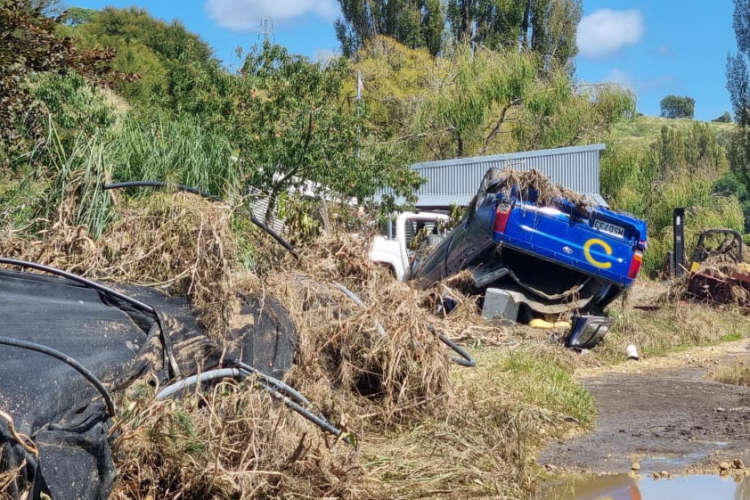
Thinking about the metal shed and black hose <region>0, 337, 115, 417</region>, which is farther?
the metal shed

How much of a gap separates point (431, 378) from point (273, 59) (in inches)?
287

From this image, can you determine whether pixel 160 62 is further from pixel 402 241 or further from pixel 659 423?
pixel 659 423

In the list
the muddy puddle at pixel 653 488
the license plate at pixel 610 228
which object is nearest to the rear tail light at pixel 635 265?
the license plate at pixel 610 228

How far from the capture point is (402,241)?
16094mm

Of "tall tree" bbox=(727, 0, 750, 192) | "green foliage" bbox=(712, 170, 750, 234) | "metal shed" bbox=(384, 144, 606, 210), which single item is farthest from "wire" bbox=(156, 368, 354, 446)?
"green foliage" bbox=(712, 170, 750, 234)

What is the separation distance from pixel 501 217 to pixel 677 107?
13257 cm

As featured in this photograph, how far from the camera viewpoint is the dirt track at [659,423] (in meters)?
6.36

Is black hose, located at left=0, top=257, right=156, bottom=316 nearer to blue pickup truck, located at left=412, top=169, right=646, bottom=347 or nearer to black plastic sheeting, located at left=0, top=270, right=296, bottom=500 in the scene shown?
black plastic sheeting, located at left=0, top=270, right=296, bottom=500

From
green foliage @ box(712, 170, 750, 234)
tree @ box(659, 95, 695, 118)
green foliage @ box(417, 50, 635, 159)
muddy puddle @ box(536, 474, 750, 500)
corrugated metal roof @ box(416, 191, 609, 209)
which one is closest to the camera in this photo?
muddy puddle @ box(536, 474, 750, 500)

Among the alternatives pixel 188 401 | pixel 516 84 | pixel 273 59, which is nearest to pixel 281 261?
pixel 188 401

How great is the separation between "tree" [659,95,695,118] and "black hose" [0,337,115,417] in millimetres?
137618

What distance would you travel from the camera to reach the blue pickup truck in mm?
11703

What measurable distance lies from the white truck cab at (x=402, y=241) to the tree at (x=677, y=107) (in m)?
124

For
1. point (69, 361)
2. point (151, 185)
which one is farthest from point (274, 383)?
Result: point (151, 185)
